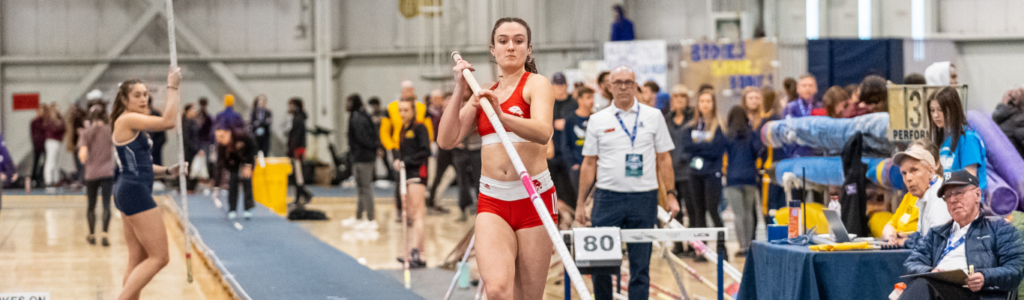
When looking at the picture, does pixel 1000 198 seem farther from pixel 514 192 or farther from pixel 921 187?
pixel 514 192

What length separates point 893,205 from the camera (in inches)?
225

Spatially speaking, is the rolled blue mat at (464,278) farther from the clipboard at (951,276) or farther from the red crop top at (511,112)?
the clipboard at (951,276)

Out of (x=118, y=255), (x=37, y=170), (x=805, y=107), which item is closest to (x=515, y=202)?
(x=805, y=107)

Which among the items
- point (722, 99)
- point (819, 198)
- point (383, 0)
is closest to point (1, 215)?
point (383, 0)

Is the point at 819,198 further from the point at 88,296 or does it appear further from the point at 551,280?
the point at 88,296

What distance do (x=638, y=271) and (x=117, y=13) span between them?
1772 centimetres

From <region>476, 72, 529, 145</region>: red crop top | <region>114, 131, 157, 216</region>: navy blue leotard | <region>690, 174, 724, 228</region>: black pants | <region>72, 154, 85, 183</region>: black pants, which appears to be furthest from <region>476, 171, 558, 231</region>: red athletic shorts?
<region>72, 154, 85, 183</region>: black pants

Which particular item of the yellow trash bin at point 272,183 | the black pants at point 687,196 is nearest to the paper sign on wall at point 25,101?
the yellow trash bin at point 272,183

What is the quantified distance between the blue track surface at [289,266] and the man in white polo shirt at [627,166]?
1.42 meters

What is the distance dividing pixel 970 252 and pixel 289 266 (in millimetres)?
4843

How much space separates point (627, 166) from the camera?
17.3 ft

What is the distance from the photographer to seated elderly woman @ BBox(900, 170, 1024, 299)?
378 centimetres

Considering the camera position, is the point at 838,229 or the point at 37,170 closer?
the point at 838,229

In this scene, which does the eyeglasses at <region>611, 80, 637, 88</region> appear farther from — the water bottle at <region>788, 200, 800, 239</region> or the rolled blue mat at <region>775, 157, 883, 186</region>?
the rolled blue mat at <region>775, 157, 883, 186</region>
